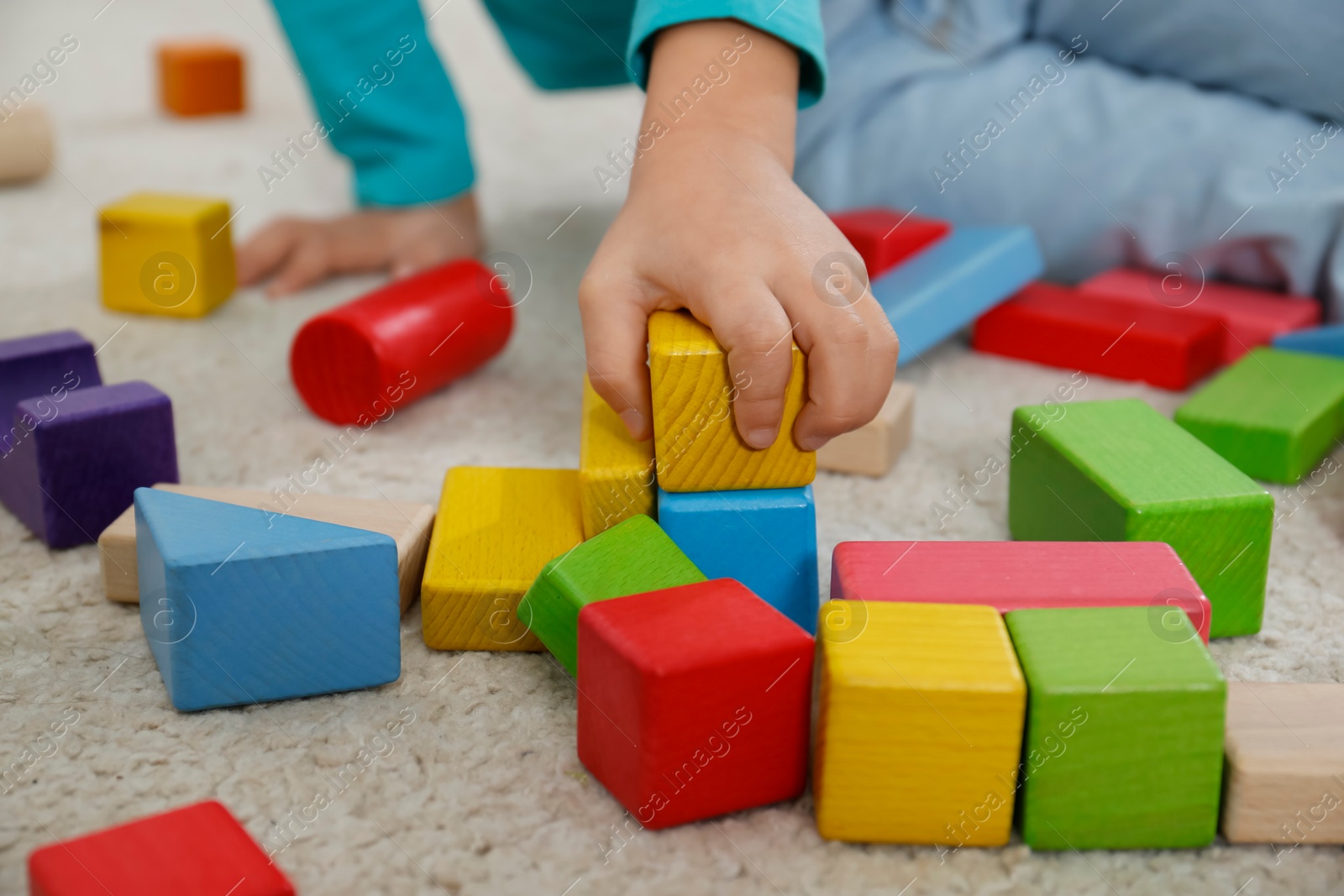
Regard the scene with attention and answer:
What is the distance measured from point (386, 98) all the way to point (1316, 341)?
100 cm

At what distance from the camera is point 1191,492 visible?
79 centimetres

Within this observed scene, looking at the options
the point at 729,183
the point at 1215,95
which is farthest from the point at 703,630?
the point at 1215,95

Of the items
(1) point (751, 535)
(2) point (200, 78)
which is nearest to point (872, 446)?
(1) point (751, 535)

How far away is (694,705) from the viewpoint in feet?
2.00

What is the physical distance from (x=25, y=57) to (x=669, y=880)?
222 cm

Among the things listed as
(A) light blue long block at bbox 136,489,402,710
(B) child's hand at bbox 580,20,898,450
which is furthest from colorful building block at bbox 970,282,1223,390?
(A) light blue long block at bbox 136,489,402,710


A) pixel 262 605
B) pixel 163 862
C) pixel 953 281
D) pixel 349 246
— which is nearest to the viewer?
pixel 163 862

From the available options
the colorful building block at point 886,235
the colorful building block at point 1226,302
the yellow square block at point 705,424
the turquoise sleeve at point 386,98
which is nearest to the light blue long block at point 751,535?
the yellow square block at point 705,424

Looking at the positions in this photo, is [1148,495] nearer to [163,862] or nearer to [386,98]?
[163,862]

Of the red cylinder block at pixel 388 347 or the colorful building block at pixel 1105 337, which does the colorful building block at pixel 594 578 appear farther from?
the colorful building block at pixel 1105 337

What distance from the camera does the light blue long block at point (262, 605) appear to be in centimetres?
68

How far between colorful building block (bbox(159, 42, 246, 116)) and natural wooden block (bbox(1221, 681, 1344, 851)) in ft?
6.03

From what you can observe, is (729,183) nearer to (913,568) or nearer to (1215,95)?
(913,568)

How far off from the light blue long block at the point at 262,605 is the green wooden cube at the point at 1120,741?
0.36 metres
